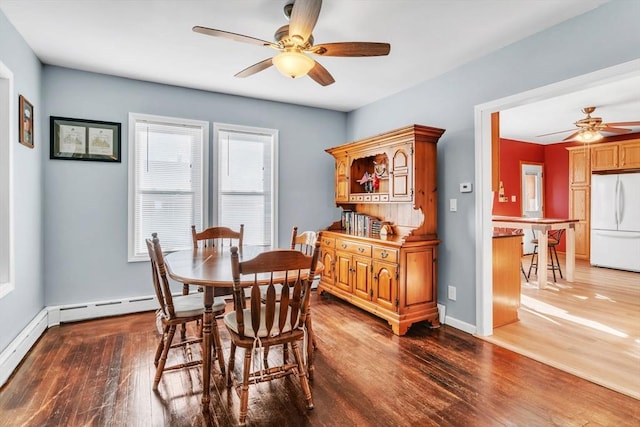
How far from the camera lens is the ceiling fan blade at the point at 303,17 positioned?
182 centimetres

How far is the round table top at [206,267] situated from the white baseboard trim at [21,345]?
4.01 feet

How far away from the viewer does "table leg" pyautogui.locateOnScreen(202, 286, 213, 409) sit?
2.04 meters

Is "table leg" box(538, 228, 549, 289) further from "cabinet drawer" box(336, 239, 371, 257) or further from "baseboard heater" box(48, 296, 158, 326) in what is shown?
"baseboard heater" box(48, 296, 158, 326)

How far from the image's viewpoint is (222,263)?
2508 mm

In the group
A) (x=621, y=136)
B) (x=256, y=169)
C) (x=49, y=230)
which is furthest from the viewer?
(x=621, y=136)

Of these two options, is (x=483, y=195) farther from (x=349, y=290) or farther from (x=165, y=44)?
(x=165, y=44)

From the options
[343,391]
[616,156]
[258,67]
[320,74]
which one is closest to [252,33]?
[258,67]

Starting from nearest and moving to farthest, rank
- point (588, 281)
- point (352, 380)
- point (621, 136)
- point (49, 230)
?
Answer: point (352, 380) < point (49, 230) < point (588, 281) < point (621, 136)

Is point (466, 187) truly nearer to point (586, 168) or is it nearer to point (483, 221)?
point (483, 221)

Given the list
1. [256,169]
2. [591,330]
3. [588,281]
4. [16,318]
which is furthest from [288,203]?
[588,281]

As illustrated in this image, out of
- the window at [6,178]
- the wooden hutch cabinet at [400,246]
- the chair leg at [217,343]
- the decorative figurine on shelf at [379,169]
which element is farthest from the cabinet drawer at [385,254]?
the window at [6,178]

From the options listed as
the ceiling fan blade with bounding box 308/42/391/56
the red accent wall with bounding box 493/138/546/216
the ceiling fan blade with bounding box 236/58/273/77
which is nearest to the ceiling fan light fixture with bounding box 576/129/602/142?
the red accent wall with bounding box 493/138/546/216

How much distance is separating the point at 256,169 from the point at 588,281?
521 centimetres

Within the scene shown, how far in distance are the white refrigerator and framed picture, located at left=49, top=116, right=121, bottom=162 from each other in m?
7.71
